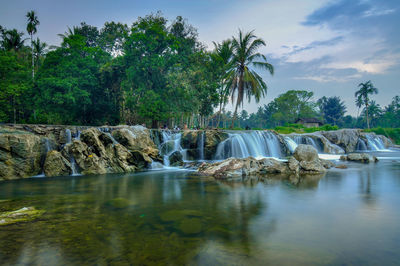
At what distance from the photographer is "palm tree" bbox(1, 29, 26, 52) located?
3306 centimetres

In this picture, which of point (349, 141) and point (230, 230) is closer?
point (230, 230)

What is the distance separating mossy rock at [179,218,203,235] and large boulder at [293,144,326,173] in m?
8.64

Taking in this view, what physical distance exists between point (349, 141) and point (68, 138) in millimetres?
28368

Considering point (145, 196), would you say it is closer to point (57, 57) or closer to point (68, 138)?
point (68, 138)

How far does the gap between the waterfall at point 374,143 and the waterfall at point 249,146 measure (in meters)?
16.7

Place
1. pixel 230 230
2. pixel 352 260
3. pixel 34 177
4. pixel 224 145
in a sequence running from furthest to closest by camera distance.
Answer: pixel 224 145
pixel 34 177
pixel 230 230
pixel 352 260

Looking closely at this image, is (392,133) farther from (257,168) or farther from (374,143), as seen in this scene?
(257,168)

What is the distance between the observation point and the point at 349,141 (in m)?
26.7

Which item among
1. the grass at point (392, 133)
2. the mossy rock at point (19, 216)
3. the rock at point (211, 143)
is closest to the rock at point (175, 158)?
the rock at point (211, 143)

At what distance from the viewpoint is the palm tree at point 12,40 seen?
3306cm

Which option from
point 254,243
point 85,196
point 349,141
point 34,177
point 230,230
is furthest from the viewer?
point 349,141

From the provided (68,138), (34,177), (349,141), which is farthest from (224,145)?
(349,141)

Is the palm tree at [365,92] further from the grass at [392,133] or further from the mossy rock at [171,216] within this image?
the mossy rock at [171,216]

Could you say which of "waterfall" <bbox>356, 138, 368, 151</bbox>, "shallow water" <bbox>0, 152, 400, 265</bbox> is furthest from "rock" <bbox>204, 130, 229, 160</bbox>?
"waterfall" <bbox>356, 138, 368, 151</bbox>
